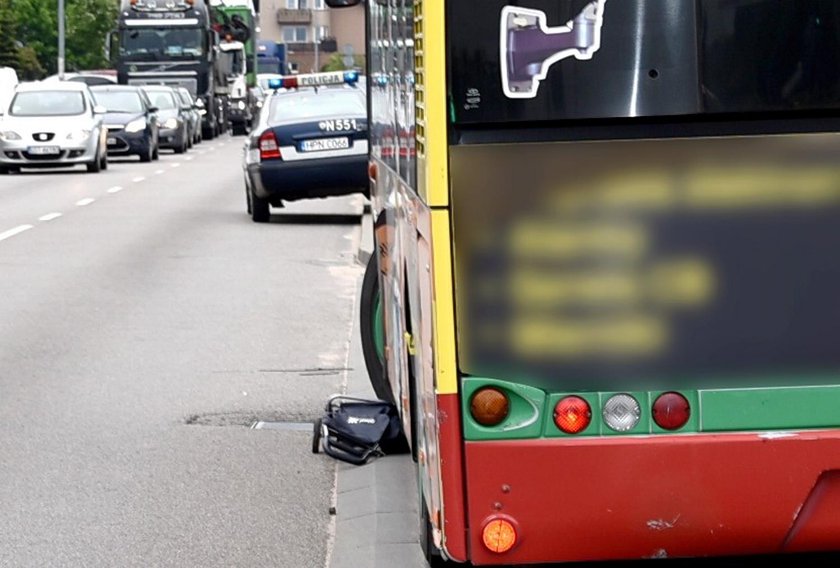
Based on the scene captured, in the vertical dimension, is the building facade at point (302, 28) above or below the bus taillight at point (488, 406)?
below

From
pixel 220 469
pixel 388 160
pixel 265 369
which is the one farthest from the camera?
pixel 265 369

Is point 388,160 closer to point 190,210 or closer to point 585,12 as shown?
point 585,12

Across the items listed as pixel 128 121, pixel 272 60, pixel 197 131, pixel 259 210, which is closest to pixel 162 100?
pixel 128 121

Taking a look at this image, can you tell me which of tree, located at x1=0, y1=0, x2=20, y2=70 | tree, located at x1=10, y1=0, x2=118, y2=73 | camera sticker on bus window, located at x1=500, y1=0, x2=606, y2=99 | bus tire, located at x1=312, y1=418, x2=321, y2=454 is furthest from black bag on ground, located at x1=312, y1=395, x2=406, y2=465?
tree, located at x1=10, y1=0, x2=118, y2=73

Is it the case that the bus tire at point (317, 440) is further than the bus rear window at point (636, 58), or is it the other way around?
the bus tire at point (317, 440)

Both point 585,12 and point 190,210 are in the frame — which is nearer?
point 585,12

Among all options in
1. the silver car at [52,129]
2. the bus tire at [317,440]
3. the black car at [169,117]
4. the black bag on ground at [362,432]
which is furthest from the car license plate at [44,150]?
the black bag on ground at [362,432]

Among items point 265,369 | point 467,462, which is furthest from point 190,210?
point 467,462

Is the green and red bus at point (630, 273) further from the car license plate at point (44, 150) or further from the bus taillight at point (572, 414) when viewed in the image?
the car license plate at point (44, 150)

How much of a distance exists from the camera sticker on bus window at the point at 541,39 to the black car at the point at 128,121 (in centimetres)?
3561

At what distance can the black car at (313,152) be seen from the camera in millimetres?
20594

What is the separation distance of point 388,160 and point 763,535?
239 cm

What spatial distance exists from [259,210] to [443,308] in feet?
57.9

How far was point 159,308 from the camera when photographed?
13.9 meters
